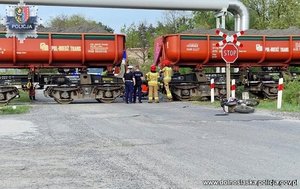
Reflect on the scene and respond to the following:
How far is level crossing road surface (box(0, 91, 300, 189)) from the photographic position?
19.7ft

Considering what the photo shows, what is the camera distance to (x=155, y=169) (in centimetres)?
650

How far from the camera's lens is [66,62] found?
67.3 feet

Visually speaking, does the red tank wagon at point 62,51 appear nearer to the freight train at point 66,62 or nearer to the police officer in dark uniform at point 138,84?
the freight train at point 66,62

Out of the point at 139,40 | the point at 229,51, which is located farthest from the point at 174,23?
the point at 229,51

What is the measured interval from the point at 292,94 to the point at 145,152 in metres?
10.8

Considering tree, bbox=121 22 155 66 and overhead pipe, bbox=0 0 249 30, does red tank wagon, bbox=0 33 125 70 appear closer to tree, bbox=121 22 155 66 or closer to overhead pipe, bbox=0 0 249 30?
overhead pipe, bbox=0 0 249 30

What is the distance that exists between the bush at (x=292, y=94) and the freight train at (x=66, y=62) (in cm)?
711

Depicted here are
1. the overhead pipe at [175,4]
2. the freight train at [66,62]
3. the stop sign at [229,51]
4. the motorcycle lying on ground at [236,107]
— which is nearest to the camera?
the motorcycle lying on ground at [236,107]

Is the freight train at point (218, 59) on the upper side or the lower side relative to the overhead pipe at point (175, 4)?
lower

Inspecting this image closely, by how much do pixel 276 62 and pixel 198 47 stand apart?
409 centimetres

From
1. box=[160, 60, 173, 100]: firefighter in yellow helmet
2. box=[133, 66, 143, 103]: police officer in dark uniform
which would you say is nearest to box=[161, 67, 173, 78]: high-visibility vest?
box=[160, 60, 173, 100]: firefighter in yellow helmet
